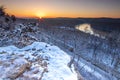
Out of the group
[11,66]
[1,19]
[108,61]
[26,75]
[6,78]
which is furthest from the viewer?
[108,61]

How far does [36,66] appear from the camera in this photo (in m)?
7.16

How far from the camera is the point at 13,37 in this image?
12281 mm

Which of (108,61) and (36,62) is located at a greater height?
(36,62)

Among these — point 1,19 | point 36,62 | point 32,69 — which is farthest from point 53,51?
point 1,19

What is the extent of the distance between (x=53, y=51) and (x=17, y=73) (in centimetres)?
333

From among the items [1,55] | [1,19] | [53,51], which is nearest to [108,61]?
[1,19]

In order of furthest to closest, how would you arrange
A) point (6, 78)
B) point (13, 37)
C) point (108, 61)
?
1. point (108, 61)
2. point (13, 37)
3. point (6, 78)

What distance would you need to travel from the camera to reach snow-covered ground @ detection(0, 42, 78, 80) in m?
6.30

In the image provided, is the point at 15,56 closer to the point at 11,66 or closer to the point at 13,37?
the point at 11,66

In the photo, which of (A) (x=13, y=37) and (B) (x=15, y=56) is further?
(A) (x=13, y=37)

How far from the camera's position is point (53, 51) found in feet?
30.6

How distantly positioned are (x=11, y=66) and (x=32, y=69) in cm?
83

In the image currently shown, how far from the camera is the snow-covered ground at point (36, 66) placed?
630 centimetres

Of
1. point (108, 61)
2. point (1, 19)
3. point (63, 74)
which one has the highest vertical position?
point (1, 19)
